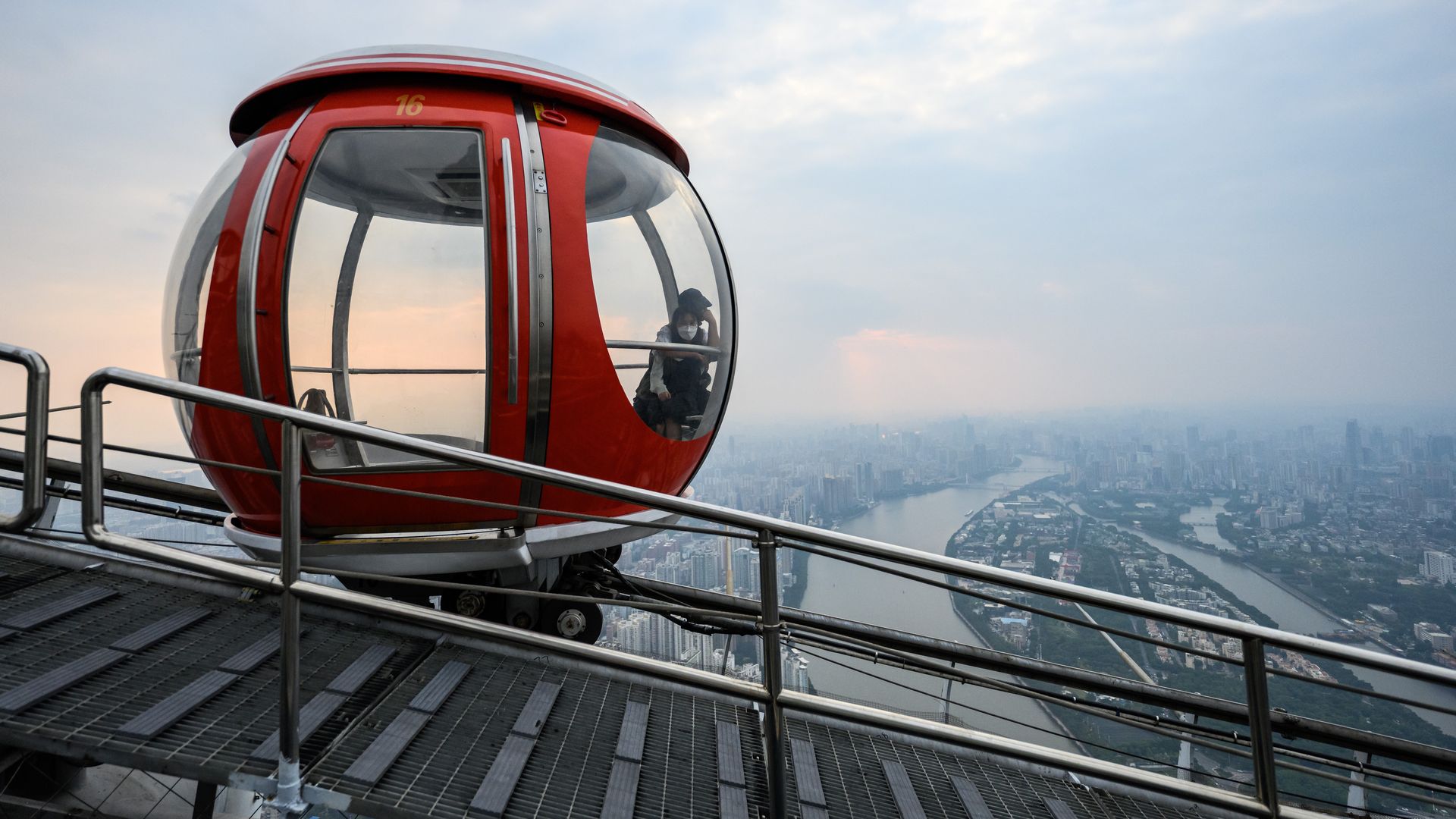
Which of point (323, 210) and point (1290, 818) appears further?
point (323, 210)

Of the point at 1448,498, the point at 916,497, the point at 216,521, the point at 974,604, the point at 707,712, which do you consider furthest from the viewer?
the point at 916,497

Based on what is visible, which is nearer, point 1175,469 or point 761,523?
point 761,523

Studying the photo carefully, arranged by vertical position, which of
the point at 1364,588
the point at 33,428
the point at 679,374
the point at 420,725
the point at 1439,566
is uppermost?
the point at 679,374

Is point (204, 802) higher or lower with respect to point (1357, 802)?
higher

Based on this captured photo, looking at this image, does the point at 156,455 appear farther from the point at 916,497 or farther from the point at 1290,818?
the point at 916,497

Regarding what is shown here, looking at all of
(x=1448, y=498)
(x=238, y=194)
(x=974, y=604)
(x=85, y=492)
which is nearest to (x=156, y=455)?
(x=85, y=492)

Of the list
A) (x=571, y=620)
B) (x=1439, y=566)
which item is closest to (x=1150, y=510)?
(x=1439, y=566)

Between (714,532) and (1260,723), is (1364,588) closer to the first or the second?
(1260,723)
